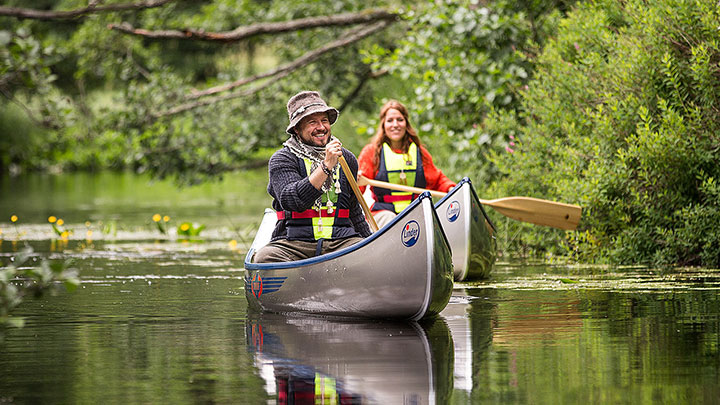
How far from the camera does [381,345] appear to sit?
6.47 meters

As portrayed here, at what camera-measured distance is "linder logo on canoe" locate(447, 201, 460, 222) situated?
9789 millimetres

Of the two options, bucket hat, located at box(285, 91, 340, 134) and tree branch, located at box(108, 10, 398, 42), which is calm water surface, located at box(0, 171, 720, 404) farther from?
tree branch, located at box(108, 10, 398, 42)

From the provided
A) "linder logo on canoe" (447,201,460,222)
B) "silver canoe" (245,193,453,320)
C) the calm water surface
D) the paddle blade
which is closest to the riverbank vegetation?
the paddle blade

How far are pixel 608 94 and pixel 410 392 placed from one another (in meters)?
5.68

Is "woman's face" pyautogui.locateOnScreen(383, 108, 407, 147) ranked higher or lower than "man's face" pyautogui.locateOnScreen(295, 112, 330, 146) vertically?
higher

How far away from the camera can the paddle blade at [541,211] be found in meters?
10.5

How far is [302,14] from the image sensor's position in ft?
55.9

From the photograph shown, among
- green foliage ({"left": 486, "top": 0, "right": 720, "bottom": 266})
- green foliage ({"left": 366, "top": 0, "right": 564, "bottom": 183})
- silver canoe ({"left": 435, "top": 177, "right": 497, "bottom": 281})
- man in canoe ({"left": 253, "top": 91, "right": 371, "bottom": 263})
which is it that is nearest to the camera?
man in canoe ({"left": 253, "top": 91, "right": 371, "bottom": 263})

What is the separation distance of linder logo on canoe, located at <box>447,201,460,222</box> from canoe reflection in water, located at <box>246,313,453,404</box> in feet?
7.91

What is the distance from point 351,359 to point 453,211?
397 centimetres

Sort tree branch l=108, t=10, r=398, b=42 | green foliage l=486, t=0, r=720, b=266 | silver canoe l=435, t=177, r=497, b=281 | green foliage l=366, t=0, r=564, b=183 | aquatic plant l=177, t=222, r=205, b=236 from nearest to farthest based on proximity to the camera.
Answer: silver canoe l=435, t=177, r=497, b=281 < green foliage l=486, t=0, r=720, b=266 < green foliage l=366, t=0, r=564, b=183 < aquatic plant l=177, t=222, r=205, b=236 < tree branch l=108, t=10, r=398, b=42

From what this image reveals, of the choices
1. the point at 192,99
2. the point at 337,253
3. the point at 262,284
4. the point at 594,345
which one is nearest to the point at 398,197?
the point at 262,284

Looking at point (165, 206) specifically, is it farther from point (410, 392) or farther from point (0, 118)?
point (0, 118)

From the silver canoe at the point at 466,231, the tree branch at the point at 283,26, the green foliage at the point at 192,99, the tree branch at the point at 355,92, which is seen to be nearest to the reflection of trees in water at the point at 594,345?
the silver canoe at the point at 466,231
